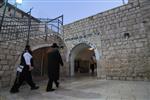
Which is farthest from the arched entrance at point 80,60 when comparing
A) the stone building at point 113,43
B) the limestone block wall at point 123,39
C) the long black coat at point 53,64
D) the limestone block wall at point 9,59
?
the long black coat at point 53,64

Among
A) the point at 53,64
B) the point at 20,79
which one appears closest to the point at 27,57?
the point at 20,79

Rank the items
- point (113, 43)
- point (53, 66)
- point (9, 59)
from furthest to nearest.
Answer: point (113, 43)
point (9, 59)
point (53, 66)

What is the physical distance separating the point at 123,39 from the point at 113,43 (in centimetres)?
51

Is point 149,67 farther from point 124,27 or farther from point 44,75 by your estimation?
point 44,75

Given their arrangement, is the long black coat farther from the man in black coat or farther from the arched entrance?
the arched entrance

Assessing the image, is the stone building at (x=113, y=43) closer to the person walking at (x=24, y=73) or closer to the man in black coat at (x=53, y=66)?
the person walking at (x=24, y=73)

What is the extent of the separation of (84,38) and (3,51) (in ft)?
14.2

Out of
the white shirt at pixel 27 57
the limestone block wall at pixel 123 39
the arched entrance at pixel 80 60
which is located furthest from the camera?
the arched entrance at pixel 80 60

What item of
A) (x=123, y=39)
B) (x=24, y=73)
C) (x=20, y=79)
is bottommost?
(x=20, y=79)

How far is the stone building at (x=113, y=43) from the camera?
593cm

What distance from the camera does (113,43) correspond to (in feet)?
23.2

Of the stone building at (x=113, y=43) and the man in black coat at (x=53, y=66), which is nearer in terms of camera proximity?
the man in black coat at (x=53, y=66)

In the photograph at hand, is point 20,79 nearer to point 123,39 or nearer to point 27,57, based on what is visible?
point 27,57

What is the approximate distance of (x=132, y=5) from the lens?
674 cm
